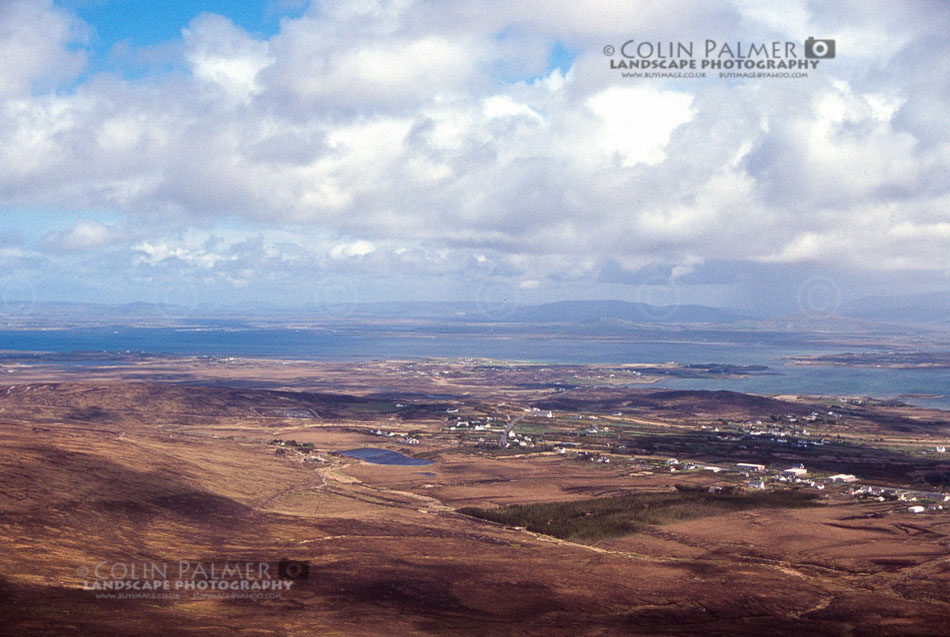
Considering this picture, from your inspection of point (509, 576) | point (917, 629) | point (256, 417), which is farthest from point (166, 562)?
point (256, 417)

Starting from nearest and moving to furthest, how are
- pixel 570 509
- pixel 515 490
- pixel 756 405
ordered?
pixel 570 509, pixel 515 490, pixel 756 405

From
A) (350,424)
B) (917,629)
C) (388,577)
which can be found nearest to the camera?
(917,629)

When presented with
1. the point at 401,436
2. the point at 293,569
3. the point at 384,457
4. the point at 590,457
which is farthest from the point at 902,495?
the point at 401,436

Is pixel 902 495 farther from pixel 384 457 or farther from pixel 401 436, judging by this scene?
pixel 401 436

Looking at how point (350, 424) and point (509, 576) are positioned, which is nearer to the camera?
point (509, 576)

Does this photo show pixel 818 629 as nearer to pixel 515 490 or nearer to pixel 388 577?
pixel 388 577

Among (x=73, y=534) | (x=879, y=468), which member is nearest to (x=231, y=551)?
(x=73, y=534)
